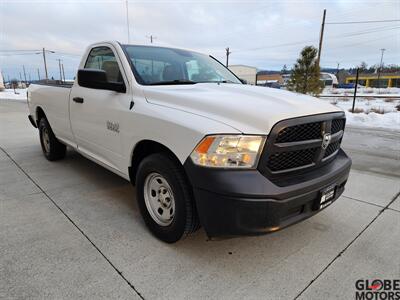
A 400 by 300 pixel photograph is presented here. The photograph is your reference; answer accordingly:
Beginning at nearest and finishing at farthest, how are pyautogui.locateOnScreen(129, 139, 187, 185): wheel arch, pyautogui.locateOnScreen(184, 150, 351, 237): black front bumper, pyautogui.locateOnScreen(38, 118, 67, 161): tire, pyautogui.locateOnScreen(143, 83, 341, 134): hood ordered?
pyautogui.locateOnScreen(184, 150, 351, 237): black front bumper
pyautogui.locateOnScreen(143, 83, 341, 134): hood
pyautogui.locateOnScreen(129, 139, 187, 185): wheel arch
pyautogui.locateOnScreen(38, 118, 67, 161): tire

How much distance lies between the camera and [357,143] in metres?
6.73

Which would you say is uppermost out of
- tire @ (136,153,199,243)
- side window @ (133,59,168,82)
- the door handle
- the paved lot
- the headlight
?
side window @ (133,59,168,82)

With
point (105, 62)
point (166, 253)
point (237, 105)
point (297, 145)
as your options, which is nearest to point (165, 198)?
point (166, 253)

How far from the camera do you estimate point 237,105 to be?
7.07 feet

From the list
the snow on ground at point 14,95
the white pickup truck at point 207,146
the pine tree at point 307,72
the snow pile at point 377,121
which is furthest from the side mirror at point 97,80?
the snow on ground at point 14,95

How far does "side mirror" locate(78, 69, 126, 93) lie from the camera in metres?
2.76

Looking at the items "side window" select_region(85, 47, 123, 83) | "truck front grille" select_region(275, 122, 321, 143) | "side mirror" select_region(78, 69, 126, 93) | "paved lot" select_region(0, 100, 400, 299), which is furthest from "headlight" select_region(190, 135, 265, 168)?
"side window" select_region(85, 47, 123, 83)

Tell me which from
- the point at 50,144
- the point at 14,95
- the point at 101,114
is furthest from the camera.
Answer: the point at 14,95

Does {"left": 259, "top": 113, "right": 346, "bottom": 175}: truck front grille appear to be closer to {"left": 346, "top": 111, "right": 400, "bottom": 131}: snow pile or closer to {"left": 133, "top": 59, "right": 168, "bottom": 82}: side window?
{"left": 133, "top": 59, "right": 168, "bottom": 82}: side window

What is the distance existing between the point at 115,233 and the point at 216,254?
0.99 m

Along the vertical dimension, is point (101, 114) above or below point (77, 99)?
below

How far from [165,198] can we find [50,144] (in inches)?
133

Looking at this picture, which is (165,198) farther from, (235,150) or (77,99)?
(77,99)

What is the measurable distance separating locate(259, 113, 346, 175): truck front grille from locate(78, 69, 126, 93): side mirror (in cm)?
159
